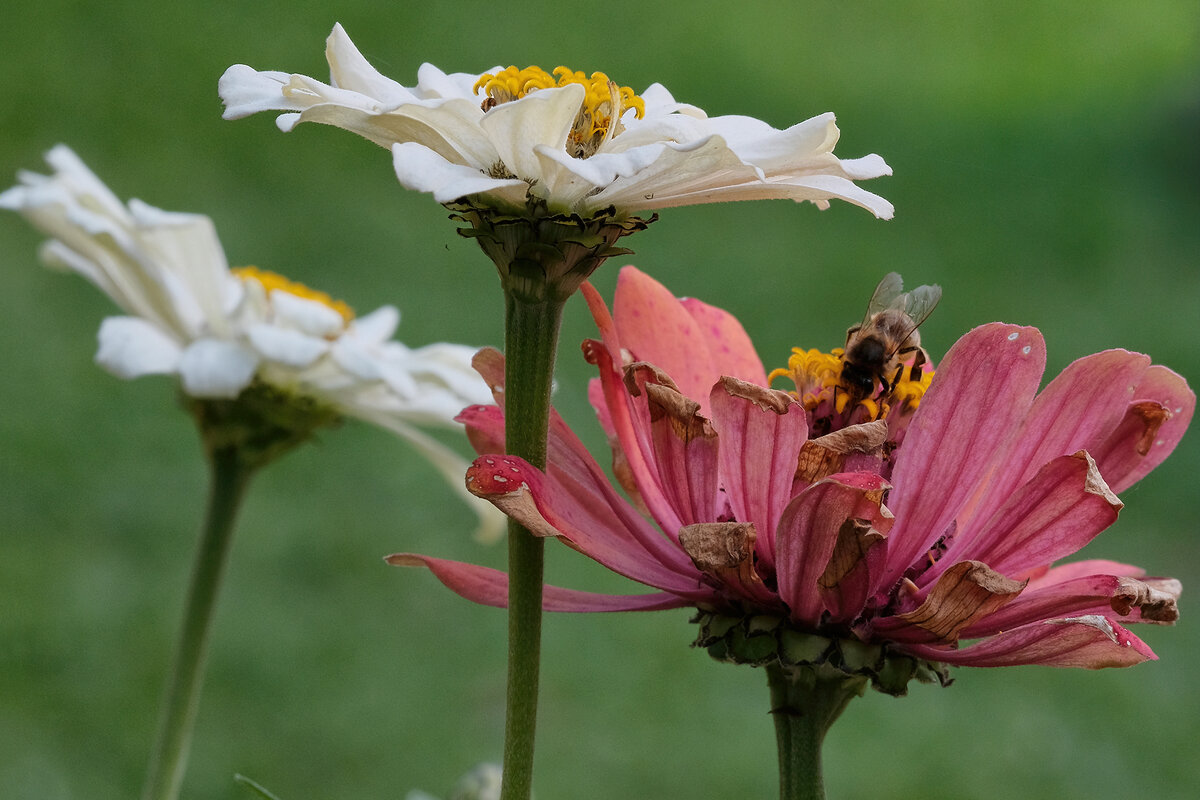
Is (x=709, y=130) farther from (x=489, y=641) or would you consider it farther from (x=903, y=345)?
(x=489, y=641)

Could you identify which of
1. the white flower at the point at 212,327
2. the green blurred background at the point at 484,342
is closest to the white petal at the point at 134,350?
the white flower at the point at 212,327

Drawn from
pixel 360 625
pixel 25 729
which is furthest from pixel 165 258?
pixel 360 625

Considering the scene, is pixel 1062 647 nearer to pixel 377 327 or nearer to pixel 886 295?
pixel 886 295

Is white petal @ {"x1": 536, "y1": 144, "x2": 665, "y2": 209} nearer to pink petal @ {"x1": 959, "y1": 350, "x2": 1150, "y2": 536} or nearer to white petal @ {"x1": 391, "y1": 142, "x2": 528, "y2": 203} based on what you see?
white petal @ {"x1": 391, "y1": 142, "x2": 528, "y2": 203}

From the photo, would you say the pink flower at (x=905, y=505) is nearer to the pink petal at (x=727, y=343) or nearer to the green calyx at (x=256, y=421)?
the pink petal at (x=727, y=343)

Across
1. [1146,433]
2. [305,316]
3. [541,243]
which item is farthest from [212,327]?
[1146,433]
